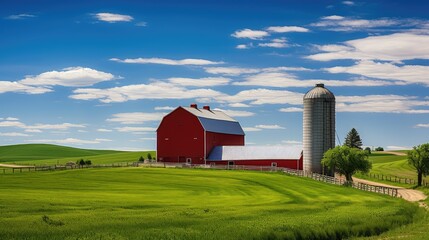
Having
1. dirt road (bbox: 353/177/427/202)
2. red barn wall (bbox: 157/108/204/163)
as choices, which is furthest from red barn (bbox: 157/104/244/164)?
dirt road (bbox: 353/177/427/202)

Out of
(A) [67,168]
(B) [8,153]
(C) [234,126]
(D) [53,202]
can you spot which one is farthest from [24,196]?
(B) [8,153]

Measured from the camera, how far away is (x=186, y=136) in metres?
98.1

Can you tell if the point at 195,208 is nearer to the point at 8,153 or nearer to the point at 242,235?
the point at 242,235

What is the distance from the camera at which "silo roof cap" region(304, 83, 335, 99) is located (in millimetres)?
89281

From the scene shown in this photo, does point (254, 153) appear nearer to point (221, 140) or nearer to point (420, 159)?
point (221, 140)

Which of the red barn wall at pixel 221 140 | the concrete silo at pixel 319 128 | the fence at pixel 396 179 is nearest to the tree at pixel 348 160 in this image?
the fence at pixel 396 179

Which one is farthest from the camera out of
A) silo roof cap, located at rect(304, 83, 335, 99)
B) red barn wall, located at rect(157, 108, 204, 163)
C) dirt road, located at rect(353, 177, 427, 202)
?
red barn wall, located at rect(157, 108, 204, 163)

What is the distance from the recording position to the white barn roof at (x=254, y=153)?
3711 inches

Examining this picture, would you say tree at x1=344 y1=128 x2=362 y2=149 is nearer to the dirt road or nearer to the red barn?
the red barn

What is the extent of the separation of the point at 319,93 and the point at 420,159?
17408 mm

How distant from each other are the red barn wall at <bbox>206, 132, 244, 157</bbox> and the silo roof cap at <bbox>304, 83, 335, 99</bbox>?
17.6 m

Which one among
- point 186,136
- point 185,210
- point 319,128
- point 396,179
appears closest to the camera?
point 185,210

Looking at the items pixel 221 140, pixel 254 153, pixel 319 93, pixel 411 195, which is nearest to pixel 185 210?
pixel 411 195

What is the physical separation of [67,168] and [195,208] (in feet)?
159
